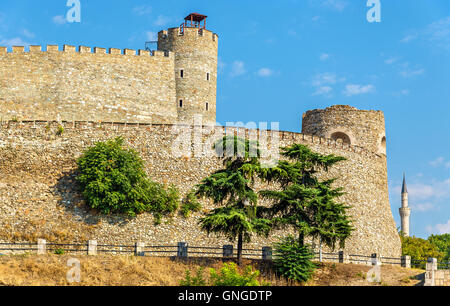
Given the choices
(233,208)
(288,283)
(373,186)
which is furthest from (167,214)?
(373,186)

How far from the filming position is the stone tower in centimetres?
5034

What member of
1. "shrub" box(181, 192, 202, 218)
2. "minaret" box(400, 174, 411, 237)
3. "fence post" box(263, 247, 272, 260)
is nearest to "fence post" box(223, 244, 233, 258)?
"fence post" box(263, 247, 272, 260)

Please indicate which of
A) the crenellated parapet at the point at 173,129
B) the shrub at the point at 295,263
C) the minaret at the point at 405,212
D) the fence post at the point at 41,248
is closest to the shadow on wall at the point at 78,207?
the crenellated parapet at the point at 173,129

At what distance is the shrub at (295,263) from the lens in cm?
3127

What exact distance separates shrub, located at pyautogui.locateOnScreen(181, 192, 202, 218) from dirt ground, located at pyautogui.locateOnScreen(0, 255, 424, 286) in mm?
6338

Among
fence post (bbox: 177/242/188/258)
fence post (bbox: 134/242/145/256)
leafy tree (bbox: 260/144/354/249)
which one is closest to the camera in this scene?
leafy tree (bbox: 260/144/354/249)

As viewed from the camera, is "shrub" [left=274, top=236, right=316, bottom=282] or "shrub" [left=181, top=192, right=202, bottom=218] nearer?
"shrub" [left=274, top=236, right=316, bottom=282]

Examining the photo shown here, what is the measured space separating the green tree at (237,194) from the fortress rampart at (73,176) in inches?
248

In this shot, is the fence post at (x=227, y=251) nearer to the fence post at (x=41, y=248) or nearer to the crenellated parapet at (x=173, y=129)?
the fence post at (x=41, y=248)

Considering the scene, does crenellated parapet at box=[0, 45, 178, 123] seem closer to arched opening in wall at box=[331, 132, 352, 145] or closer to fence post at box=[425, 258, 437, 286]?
arched opening in wall at box=[331, 132, 352, 145]

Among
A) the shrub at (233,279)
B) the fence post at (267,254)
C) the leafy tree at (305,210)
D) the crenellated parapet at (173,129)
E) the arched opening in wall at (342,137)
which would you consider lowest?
the shrub at (233,279)

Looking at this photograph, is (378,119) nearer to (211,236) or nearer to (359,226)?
(359,226)

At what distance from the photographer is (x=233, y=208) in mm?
32500

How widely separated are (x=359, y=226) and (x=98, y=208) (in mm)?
17295
